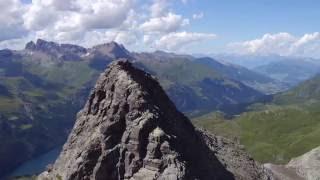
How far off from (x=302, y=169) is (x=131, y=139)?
279 ft

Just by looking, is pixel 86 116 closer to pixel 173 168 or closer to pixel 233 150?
pixel 173 168

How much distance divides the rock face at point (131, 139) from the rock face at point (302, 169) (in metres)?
47.3

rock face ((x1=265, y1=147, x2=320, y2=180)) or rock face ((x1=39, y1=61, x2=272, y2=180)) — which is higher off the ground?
rock face ((x1=39, y1=61, x2=272, y2=180))

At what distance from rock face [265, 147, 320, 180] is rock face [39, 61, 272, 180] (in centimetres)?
4730

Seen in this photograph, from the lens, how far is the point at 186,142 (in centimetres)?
7712

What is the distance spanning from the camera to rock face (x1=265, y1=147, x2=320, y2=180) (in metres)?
132

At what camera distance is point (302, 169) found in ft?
470

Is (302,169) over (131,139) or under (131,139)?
under

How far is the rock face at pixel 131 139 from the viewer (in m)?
67.9

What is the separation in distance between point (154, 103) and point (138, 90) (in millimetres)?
3726

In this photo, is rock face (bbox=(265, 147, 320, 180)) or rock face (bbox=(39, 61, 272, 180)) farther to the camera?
rock face (bbox=(265, 147, 320, 180))

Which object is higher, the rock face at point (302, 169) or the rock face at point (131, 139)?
the rock face at point (131, 139)

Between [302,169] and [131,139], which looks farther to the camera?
[302,169]

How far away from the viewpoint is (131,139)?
70188 mm
